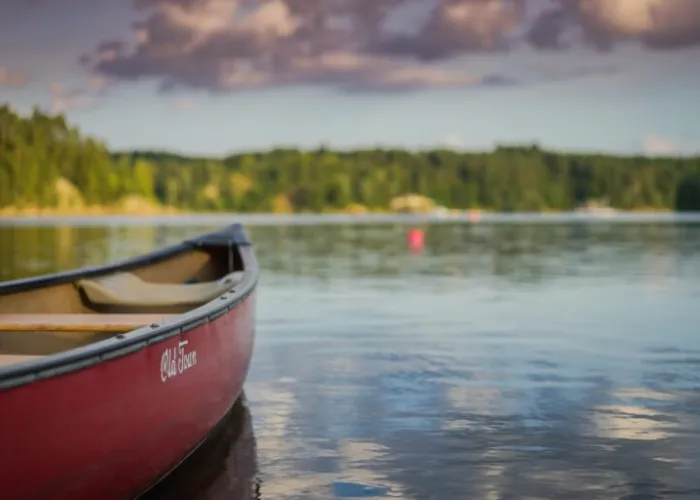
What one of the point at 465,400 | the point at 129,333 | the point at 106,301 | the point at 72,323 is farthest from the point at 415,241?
the point at 129,333

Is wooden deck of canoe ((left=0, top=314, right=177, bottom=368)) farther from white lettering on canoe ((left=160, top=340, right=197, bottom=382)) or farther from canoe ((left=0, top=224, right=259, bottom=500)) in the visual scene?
white lettering on canoe ((left=160, top=340, right=197, bottom=382))

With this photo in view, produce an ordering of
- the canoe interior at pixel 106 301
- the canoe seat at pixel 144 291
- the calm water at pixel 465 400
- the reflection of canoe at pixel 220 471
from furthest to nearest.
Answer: the canoe seat at pixel 144 291
the canoe interior at pixel 106 301
the calm water at pixel 465 400
the reflection of canoe at pixel 220 471

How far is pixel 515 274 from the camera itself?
124 ft

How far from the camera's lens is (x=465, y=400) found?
13734 mm

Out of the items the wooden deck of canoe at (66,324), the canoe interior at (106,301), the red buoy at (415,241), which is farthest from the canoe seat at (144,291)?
the red buoy at (415,241)

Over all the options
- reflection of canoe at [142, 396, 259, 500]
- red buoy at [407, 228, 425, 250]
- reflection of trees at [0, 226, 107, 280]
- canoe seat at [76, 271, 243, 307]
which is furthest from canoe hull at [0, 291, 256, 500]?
red buoy at [407, 228, 425, 250]

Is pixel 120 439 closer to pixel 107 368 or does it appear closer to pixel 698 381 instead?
pixel 107 368

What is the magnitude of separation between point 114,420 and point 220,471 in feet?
9.65

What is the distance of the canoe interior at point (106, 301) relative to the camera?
10828mm

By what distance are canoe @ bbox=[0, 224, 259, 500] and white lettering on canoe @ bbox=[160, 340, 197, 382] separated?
0.04 ft

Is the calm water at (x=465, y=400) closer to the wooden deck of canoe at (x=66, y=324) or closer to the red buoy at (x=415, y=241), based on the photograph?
the wooden deck of canoe at (x=66, y=324)

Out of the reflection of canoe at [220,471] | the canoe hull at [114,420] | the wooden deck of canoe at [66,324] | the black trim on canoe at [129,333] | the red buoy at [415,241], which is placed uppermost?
the black trim on canoe at [129,333]

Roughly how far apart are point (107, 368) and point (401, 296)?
2173 cm

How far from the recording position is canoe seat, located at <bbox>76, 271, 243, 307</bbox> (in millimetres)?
13898
